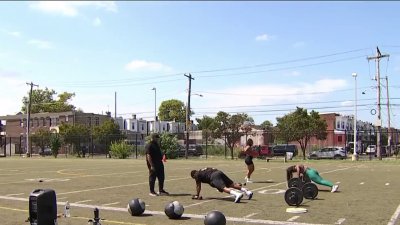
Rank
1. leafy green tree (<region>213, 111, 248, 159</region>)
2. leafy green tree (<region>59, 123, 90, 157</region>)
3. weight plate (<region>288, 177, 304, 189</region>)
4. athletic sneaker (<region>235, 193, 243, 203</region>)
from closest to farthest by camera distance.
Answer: athletic sneaker (<region>235, 193, 243, 203</region>) < weight plate (<region>288, 177, 304, 189</region>) < leafy green tree (<region>213, 111, 248, 159</region>) < leafy green tree (<region>59, 123, 90, 157</region>)

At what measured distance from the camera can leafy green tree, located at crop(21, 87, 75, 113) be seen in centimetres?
12212

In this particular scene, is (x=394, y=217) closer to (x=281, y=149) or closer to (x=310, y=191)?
(x=310, y=191)

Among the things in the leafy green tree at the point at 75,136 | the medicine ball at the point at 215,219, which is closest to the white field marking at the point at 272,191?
the medicine ball at the point at 215,219

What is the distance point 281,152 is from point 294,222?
168 ft

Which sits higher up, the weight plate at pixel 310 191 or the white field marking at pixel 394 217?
the weight plate at pixel 310 191

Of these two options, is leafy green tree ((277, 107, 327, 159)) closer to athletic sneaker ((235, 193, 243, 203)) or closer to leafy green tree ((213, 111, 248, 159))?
leafy green tree ((213, 111, 248, 159))

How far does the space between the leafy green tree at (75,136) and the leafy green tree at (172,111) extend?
201ft

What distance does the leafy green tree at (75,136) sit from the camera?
65.8m

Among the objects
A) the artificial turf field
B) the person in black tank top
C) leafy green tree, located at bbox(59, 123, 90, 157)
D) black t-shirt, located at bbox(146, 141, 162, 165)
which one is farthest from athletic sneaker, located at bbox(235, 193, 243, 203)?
leafy green tree, located at bbox(59, 123, 90, 157)

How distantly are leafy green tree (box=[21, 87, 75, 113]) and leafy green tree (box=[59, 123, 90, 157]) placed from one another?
159 ft

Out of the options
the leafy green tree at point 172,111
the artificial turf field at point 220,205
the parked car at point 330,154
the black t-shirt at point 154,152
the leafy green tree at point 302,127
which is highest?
the leafy green tree at point 172,111

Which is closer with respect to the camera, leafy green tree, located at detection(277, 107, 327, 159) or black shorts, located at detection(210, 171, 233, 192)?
black shorts, located at detection(210, 171, 233, 192)

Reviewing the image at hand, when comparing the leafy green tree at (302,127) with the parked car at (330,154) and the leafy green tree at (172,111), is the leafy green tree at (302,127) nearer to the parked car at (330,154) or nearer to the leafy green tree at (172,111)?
the parked car at (330,154)

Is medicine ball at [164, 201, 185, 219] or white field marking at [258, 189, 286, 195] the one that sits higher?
medicine ball at [164, 201, 185, 219]
